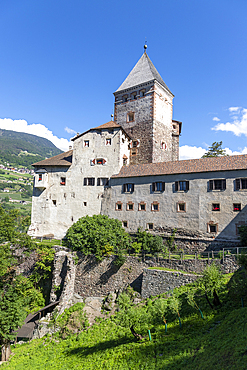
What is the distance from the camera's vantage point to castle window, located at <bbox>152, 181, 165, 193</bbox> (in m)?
33.2

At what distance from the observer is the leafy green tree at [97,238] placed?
27.7 meters

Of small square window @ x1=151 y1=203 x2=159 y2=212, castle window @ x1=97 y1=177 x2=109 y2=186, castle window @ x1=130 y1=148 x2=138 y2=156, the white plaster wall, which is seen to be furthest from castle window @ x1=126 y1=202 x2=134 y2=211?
castle window @ x1=130 y1=148 x2=138 y2=156

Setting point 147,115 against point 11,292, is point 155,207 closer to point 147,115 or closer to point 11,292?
point 147,115

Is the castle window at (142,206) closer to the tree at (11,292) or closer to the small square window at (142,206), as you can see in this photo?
the small square window at (142,206)

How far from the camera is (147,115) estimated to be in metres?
42.9

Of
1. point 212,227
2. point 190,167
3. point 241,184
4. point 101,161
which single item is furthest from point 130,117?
point 212,227

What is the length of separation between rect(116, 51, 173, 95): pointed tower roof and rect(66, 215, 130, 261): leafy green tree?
98.1 ft

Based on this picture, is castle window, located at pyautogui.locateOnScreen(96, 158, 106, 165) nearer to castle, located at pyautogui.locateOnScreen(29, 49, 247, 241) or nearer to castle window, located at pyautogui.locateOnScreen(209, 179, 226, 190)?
castle, located at pyautogui.locateOnScreen(29, 49, 247, 241)

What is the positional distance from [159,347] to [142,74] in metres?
45.9

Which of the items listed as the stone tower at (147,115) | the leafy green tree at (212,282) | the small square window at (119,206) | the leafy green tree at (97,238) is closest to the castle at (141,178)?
the stone tower at (147,115)

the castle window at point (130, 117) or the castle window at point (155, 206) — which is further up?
the castle window at point (130, 117)

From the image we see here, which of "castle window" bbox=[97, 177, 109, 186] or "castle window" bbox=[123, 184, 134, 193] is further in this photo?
"castle window" bbox=[97, 177, 109, 186]

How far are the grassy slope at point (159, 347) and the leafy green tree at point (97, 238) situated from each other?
7742 mm

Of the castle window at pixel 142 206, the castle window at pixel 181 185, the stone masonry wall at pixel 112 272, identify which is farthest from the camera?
the castle window at pixel 142 206
